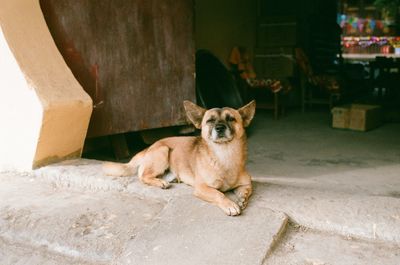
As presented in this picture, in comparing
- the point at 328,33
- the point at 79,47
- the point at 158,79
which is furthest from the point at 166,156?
the point at 328,33

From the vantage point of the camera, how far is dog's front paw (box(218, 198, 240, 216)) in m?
3.05

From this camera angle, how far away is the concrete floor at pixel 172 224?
9.00 feet

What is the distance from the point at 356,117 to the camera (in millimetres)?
7871

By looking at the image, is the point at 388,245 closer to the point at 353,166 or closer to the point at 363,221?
the point at 363,221

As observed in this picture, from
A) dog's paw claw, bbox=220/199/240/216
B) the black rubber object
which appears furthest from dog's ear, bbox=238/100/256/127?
the black rubber object

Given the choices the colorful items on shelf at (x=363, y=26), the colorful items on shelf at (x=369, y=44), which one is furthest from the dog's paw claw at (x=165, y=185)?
the colorful items on shelf at (x=369, y=44)

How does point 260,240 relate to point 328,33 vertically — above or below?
below

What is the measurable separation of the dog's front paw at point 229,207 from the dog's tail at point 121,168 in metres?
1.11

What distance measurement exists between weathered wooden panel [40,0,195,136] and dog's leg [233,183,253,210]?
215cm

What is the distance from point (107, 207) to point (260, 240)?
4.11 feet

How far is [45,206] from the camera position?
3457mm

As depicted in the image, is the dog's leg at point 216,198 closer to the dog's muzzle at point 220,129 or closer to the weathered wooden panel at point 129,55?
the dog's muzzle at point 220,129

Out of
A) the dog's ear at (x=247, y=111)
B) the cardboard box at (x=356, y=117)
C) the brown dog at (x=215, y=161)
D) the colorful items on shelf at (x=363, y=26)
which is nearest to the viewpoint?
the brown dog at (x=215, y=161)

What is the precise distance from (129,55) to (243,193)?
2628mm
